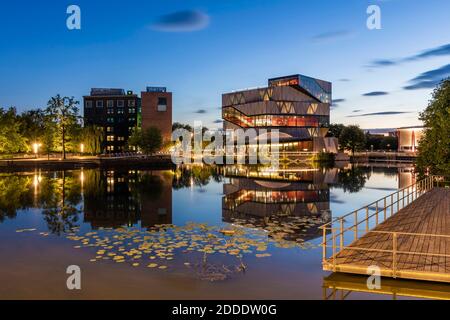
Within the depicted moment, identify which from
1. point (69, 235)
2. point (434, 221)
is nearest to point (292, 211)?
point (434, 221)

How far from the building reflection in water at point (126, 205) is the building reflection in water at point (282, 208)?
14.3ft

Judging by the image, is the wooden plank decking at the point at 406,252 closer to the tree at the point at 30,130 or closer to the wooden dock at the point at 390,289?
the wooden dock at the point at 390,289

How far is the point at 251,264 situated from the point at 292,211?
525 inches

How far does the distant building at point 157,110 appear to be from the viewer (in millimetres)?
124500

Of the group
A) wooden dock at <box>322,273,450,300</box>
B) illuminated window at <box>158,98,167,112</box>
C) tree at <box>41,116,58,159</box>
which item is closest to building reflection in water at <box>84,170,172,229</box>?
wooden dock at <box>322,273,450,300</box>

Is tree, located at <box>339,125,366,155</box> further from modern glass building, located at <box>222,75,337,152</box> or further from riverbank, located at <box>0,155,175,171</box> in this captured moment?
riverbank, located at <box>0,155,175,171</box>

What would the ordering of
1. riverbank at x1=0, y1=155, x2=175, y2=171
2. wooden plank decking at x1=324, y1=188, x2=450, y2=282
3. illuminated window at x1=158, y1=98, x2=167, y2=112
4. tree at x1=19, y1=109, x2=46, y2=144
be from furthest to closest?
illuminated window at x1=158, y1=98, x2=167, y2=112
tree at x1=19, y1=109, x2=46, y2=144
riverbank at x1=0, y1=155, x2=175, y2=171
wooden plank decking at x1=324, y1=188, x2=450, y2=282

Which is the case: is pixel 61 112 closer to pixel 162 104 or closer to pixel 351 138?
pixel 162 104

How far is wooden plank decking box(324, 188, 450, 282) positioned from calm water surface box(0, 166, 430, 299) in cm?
110

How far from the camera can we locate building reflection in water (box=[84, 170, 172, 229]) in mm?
22609

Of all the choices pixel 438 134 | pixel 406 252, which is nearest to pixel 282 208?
pixel 438 134

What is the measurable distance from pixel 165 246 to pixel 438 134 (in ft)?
78.9

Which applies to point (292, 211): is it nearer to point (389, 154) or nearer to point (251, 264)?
point (251, 264)
